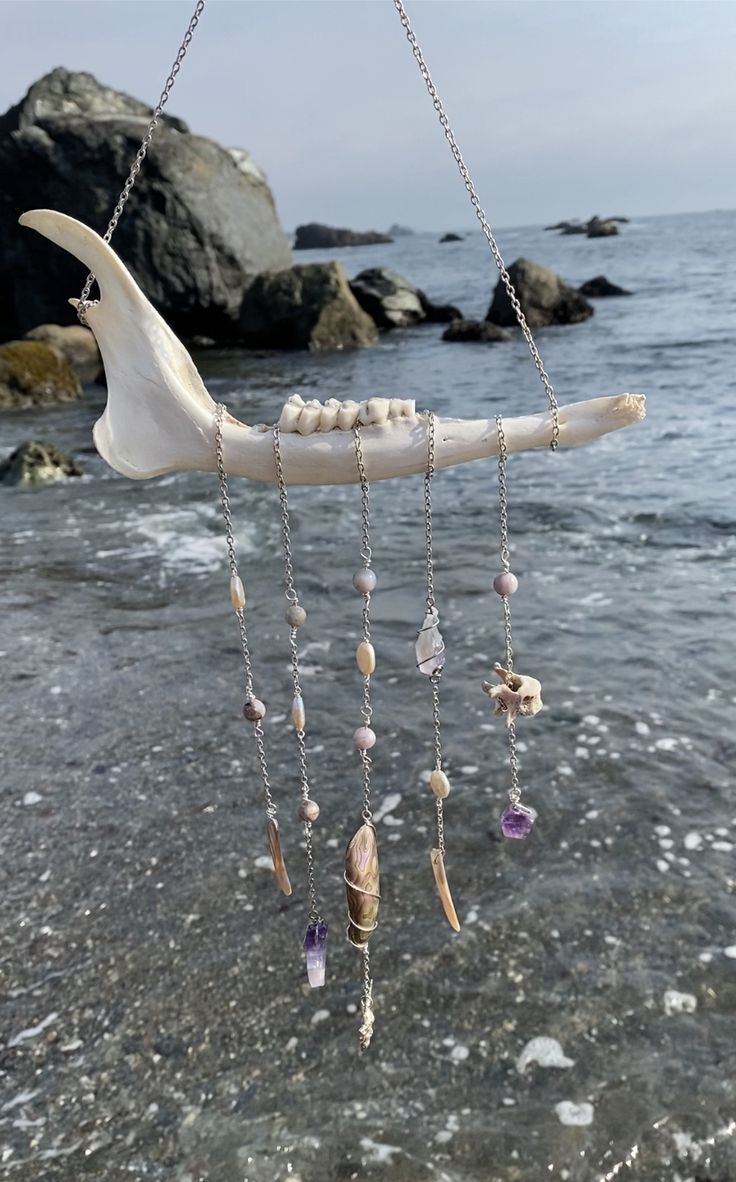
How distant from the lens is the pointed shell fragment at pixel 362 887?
2.97 metres

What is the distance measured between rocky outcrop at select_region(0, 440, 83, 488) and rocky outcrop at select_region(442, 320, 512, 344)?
50.4 ft

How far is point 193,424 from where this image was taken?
264cm

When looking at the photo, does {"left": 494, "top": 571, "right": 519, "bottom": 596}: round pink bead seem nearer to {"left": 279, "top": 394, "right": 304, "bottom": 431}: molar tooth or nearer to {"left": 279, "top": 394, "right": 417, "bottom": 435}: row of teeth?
{"left": 279, "top": 394, "right": 417, "bottom": 435}: row of teeth

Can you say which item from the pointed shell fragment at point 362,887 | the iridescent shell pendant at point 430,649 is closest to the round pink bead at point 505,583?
the iridescent shell pendant at point 430,649

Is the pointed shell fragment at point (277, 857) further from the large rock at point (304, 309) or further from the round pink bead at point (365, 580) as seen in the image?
the large rock at point (304, 309)

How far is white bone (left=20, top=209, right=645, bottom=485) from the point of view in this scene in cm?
254

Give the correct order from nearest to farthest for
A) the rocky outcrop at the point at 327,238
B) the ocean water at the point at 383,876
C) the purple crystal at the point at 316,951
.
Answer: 1. the purple crystal at the point at 316,951
2. the ocean water at the point at 383,876
3. the rocky outcrop at the point at 327,238

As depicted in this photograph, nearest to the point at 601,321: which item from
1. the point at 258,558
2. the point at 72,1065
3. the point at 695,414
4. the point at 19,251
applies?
the point at 695,414

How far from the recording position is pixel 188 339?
90.6 ft

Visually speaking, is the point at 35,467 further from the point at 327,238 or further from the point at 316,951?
the point at 327,238

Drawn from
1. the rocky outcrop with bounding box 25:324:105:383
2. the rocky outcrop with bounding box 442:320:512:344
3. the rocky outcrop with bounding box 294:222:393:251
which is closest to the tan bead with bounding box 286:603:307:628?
the rocky outcrop with bounding box 25:324:105:383

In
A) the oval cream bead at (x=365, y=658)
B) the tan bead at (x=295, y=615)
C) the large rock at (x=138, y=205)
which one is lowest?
the oval cream bead at (x=365, y=658)

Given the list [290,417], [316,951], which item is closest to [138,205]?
[290,417]

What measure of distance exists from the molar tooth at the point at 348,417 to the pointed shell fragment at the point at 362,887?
127cm
